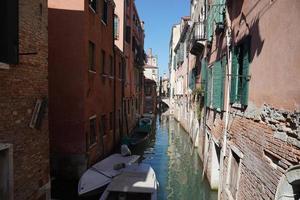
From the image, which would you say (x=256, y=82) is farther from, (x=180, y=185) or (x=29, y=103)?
(x=180, y=185)

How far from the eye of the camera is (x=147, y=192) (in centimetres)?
819

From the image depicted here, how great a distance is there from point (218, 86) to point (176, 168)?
6.06 metres

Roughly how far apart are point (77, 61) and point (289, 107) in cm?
733

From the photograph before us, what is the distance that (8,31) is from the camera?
5.12 metres

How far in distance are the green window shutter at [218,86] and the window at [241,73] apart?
1.62 meters

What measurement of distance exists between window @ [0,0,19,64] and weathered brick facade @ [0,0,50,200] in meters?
0.18

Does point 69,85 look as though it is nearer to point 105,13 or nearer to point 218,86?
point 218,86

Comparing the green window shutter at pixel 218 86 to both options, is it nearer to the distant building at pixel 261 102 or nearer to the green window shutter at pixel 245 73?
the distant building at pixel 261 102

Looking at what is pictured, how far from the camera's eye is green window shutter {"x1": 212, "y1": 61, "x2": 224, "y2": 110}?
9523 millimetres

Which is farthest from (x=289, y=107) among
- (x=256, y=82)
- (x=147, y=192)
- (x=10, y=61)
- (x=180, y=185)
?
A: (x=180, y=185)

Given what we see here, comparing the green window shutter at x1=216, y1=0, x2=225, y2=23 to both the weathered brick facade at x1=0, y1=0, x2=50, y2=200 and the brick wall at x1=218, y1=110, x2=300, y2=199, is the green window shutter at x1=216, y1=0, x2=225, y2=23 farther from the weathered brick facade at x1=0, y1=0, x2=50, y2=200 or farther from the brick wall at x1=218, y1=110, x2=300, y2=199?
the weathered brick facade at x1=0, y1=0, x2=50, y2=200

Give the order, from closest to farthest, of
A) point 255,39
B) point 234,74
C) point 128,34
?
point 255,39 < point 234,74 < point 128,34

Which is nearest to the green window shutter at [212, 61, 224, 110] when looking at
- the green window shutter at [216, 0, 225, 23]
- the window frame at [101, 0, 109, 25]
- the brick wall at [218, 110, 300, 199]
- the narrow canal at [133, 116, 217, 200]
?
the green window shutter at [216, 0, 225, 23]

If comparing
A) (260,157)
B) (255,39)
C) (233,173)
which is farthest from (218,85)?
(260,157)
